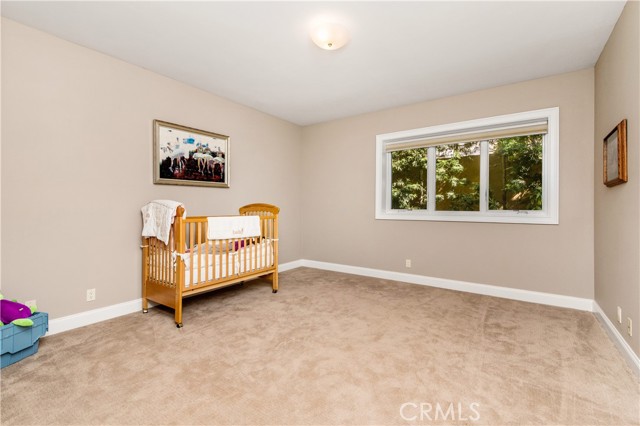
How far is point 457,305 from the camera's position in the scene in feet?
9.54

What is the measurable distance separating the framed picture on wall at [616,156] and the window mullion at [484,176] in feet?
3.45

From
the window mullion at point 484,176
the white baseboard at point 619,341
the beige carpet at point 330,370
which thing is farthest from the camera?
the window mullion at point 484,176

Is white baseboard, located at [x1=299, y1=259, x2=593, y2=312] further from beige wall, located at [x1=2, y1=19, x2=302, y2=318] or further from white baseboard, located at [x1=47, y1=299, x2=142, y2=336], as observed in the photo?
white baseboard, located at [x1=47, y1=299, x2=142, y2=336]

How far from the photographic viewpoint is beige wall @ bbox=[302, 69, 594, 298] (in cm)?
281

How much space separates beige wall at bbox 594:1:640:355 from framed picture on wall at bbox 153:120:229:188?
344 centimetres

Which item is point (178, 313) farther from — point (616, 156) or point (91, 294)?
point (616, 156)

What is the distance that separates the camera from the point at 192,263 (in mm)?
2494

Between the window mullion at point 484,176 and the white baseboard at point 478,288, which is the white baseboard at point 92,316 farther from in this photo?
the window mullion at point 484,176

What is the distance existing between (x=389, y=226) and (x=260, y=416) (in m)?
2.94

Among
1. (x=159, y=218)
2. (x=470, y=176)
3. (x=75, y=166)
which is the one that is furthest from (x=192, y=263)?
(x=470, y=176)

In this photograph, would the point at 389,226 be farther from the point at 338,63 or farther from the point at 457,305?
the point at 338,63

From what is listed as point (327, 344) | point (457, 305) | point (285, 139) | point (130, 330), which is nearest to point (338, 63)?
point (285, 139)

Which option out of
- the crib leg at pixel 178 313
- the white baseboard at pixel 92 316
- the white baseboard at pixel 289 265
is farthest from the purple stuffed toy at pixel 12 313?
the white baseboard at pixel 289 265

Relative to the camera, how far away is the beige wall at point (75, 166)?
210cm
